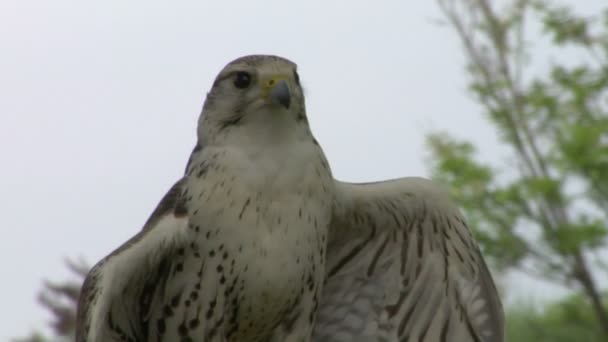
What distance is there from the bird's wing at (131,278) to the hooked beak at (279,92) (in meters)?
0.51

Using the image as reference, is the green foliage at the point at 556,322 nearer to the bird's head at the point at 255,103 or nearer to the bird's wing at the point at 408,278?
the bird's wing at the point at 408,278

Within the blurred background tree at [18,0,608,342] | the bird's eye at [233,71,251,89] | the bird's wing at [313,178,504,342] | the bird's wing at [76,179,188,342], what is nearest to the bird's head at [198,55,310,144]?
Answer: the bird's eye at [233,71,251,89]

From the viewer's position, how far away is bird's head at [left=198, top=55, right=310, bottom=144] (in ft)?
13.7

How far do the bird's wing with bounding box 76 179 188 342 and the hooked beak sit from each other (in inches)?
A: 20.2

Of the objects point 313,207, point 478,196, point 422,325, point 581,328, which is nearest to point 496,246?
point 478,196

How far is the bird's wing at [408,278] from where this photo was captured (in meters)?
4.80

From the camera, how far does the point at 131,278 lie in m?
4.22

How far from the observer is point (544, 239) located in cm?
1397

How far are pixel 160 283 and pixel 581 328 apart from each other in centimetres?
1092

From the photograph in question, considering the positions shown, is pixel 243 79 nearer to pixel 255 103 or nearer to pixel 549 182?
pixel 255 103

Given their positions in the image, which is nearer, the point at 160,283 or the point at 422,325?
the point at 160,283

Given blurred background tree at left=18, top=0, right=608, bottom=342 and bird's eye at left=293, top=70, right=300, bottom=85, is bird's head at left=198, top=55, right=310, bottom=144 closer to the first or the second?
bird's eye at left=293, top=70, right=300, bottom=85

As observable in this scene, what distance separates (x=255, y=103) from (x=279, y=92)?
146 millimetres

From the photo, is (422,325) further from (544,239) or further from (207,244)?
(544,239)
